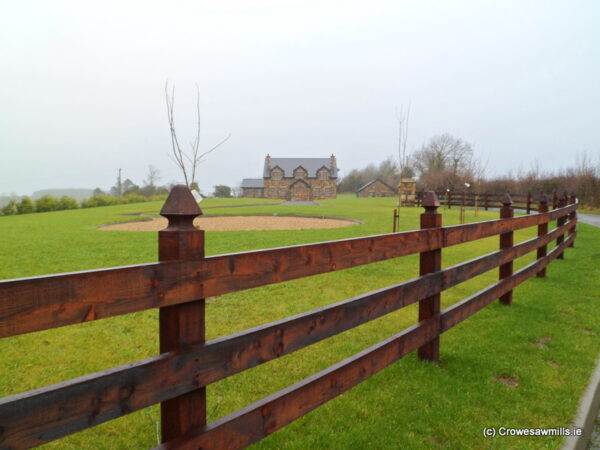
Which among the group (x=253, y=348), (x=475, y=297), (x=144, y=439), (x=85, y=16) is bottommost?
(x=144, y=439)

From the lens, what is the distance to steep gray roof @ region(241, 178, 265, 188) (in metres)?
82.3

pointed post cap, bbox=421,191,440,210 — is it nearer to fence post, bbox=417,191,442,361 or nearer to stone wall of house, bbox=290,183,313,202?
fence post, bbox=417,191,442,361

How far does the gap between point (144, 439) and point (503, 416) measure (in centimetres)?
258

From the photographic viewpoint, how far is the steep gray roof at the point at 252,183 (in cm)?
8231

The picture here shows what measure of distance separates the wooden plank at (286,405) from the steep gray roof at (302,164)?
6997 cm

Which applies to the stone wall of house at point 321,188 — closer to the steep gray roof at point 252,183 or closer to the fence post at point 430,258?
the steep gray roof at point 252,183

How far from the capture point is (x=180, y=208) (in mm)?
1781

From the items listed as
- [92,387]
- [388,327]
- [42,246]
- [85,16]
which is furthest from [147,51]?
[92,387]

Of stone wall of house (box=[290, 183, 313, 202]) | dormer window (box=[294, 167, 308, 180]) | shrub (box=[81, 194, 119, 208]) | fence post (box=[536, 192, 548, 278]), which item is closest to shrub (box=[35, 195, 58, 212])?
shrub (box=[81, 194, 119, 208])

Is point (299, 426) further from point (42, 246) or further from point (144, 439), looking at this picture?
point (42, 246)

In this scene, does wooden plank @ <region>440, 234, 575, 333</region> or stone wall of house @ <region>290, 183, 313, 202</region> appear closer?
wooden plank @ <region>440, 234, 575, 333</region>

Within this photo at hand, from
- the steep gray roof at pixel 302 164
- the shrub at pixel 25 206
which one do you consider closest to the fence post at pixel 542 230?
the shrub at pixel 25 206

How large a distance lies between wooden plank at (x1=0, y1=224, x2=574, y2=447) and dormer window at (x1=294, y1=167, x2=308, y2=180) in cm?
6983

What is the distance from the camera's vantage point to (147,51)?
1580 centimetres
